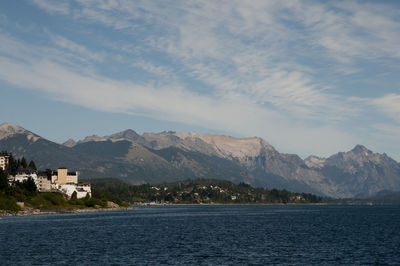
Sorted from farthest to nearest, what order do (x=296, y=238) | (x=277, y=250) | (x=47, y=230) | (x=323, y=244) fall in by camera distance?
(x=47, y=230) < (x=296, y=238) < (x=323, y=244) < (x=277, y=250)

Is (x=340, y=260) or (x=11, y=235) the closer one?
(x=340, y=260)

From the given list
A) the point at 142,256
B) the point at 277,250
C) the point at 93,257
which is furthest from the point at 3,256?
the point at 277,250

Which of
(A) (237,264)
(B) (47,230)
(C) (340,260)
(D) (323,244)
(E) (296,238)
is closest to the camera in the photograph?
(A) (237,264)

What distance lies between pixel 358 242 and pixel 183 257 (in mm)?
49693

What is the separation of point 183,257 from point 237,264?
39.6 feet

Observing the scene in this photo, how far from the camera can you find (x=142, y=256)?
91.6 meters

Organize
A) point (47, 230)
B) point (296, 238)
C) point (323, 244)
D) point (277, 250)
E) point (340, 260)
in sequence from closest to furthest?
point (340, 260)
point (277, 250)
point (323, 244)
point (296, 238)
point (47, 230)

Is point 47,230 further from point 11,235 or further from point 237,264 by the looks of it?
point 237,264

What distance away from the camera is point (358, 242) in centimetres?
11925

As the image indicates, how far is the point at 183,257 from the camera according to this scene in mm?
90625

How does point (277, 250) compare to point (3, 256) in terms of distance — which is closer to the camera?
point (3, 256)

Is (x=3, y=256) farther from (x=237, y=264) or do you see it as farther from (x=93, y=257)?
(x=237, y=264)

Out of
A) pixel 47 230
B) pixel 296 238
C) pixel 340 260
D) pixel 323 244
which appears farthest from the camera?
pixel 47 230

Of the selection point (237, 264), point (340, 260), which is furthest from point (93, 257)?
point (340, 260)
